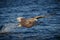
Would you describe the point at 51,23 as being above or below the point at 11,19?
below

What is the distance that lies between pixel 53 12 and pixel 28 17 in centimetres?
32

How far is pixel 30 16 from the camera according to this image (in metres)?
1.74

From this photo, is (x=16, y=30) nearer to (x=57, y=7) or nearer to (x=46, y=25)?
(x=46, y=25)

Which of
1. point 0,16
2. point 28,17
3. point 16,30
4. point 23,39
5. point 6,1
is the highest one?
point 6,1

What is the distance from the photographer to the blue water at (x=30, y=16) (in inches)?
64.9

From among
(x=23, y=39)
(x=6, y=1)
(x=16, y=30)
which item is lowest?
(x=23, y=39)

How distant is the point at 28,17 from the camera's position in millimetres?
1735

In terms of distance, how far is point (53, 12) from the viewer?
1.72m

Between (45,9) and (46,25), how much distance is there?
21 cm

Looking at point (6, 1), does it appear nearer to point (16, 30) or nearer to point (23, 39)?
point (16, 30)

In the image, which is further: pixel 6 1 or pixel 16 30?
pixel 6 1

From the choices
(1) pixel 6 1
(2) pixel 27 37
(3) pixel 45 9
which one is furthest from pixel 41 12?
(1) pixel 6 1

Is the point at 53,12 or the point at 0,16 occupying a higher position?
the point at 0,16

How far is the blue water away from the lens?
1.65 meters
